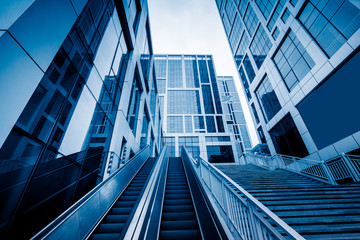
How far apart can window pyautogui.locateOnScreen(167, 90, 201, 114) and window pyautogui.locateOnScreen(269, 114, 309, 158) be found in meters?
29.4

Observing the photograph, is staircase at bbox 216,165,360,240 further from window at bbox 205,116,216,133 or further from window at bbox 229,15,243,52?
window at bbox 205,116,216,133

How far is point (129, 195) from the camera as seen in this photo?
17.4 ft

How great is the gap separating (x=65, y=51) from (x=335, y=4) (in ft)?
54.2

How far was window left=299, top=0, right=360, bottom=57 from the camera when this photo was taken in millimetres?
9589

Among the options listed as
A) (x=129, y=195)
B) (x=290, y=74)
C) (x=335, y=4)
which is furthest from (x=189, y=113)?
(x=129, y=195)

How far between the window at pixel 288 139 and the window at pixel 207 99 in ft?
91.7

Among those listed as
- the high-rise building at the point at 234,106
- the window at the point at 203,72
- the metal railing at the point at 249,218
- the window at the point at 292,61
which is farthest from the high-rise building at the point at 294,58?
the high-rise building at the point at 234,106

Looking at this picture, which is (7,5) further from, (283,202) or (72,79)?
(283,202)

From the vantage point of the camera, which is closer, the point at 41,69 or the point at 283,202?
the point at 41,69

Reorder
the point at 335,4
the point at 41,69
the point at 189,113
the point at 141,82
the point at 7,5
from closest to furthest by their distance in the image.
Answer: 1. the point at 7,5
2. the point at 41,69
3. the point at 335,4
4. the point at 141,82
5. the point at 189,113

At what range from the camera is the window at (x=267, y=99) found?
17.3 m

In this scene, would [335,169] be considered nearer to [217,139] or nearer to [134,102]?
[134,102]

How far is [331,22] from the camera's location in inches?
429

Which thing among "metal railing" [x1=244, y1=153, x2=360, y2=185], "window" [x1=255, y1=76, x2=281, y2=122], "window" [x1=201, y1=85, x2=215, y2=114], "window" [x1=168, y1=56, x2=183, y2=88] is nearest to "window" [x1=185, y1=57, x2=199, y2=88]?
"window" [x1=168, y1=56, x2=183, y2=88]
